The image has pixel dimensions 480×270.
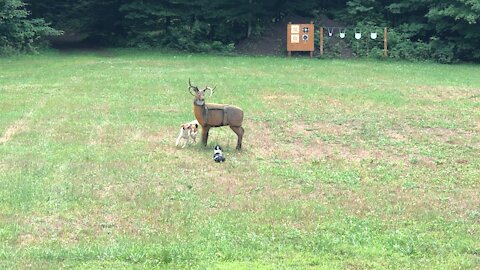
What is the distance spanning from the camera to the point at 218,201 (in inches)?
278

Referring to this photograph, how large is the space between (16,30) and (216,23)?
30.5ft

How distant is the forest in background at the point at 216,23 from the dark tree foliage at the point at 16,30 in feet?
0.13

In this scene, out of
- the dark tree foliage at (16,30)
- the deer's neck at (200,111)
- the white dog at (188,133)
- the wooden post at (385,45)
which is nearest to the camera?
the deer's neck at (200,111)

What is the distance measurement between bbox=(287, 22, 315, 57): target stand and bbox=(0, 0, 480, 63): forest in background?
2.72 meters

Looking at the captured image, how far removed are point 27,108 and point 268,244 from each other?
354 inches

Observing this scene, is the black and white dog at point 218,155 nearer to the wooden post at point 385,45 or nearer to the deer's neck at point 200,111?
the deer's neck at point 200,111

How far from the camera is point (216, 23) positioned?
3070cm

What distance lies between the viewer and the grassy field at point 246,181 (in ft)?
18.3

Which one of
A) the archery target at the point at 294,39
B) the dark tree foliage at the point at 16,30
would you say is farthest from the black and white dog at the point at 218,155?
the archery target at the point at 294,39

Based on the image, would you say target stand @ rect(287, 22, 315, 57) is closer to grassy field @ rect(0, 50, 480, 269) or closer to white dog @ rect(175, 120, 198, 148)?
A: grassy field @ rect(0, 50, 480, 269)

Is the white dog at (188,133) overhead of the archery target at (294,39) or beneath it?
beneath

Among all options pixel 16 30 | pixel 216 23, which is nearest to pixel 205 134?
pixel 16 30

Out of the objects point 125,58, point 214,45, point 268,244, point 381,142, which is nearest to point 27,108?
point 381,142

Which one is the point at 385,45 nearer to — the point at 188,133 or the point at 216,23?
the point at 216,23
